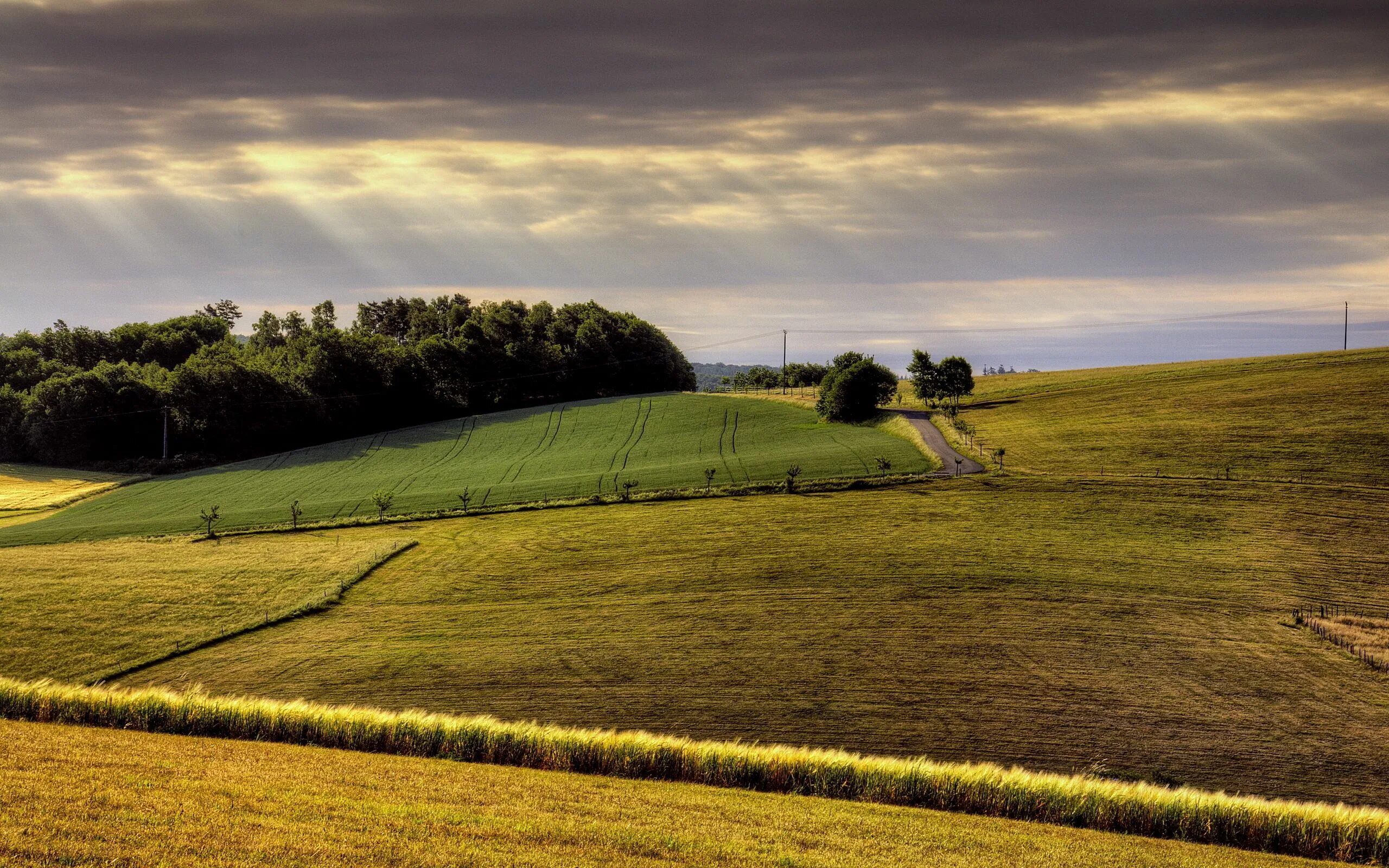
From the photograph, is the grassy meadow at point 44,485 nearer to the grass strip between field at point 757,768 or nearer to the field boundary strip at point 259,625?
the field boundary strip at point 259,625

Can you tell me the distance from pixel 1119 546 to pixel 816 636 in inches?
817

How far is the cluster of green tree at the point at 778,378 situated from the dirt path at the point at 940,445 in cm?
4577

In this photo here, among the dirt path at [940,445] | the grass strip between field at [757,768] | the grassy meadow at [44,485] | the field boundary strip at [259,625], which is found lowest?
the field boundary strip at [259,625]

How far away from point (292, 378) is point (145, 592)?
7433 cm

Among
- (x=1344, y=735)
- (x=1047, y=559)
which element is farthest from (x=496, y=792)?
(x=1047, y=559)

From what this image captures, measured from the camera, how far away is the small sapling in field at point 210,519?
61.3 meters

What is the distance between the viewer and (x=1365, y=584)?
41.8m

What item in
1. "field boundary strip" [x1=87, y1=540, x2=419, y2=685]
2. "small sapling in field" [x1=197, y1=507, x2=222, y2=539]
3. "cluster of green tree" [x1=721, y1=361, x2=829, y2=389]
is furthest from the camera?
"cluster of green tree" [x1=721, y1=361, x2=829, y2=389]

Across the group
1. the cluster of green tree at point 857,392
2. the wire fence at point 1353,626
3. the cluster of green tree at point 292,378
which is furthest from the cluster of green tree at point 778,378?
the wire fence at point 1353,626

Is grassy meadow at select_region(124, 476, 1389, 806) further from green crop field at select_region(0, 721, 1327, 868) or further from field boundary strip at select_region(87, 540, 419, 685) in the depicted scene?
green crop field at select_region(0, 721, 1327, 868)

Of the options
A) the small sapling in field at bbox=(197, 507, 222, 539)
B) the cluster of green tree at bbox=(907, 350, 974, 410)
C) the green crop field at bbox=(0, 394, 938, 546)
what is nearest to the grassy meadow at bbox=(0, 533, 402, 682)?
the small sapling in field at bbox=(197, 507, 222, 539)

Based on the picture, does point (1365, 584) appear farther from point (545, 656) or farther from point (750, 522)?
point (545, 656)

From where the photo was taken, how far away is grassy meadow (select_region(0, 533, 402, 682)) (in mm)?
36562

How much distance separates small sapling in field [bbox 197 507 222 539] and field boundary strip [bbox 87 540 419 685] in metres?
17.4
